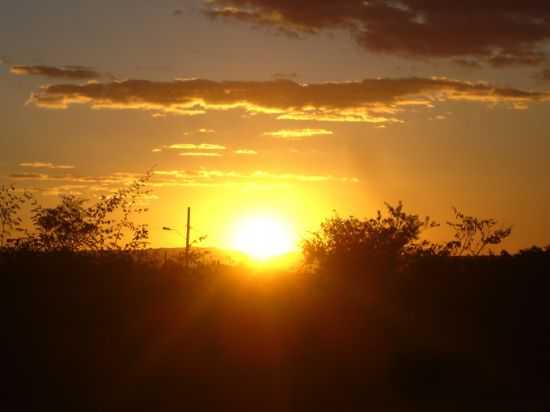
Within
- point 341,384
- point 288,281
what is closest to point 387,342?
point 341,384

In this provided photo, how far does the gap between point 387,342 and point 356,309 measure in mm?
2192

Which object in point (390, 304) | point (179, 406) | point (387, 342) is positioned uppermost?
point (390, 304)

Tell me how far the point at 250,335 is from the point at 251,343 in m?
0.35

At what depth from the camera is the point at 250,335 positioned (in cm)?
2383

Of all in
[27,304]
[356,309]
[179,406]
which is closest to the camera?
[179,406]

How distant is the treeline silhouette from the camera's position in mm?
20234

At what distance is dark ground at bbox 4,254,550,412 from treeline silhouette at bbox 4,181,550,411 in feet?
0.16

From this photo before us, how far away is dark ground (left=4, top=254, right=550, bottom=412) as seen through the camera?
20067mm

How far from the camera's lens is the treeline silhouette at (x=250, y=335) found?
797 inches

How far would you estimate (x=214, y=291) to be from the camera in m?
25.6

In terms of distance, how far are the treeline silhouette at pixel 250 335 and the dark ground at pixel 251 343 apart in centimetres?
5

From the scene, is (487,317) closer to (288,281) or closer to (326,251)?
(288,281)

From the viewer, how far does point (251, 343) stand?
23516 millimetres

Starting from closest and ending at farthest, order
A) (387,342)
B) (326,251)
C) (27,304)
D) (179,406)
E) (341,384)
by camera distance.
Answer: (179,406), (341,384), (27,304), (387,342), (326,251)
